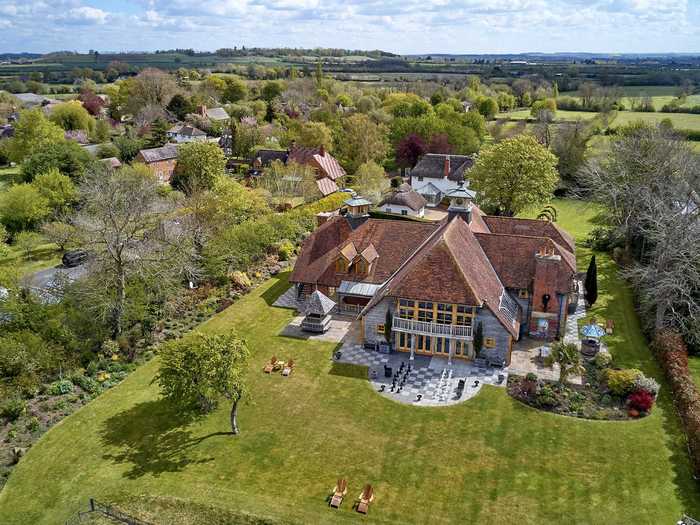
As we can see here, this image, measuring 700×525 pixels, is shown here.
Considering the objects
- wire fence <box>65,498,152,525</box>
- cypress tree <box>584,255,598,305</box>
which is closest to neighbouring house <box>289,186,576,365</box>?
cypress tree <box>584,255,598,305</box>

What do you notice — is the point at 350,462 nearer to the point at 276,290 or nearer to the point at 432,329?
the point at 432,329

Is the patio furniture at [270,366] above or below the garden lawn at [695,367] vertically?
below

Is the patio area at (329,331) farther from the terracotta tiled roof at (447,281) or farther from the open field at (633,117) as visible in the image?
the open field at (633,117)

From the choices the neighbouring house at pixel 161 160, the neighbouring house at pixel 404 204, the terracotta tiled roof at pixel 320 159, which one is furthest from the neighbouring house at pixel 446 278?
the neighbouring house at pixel 161 160

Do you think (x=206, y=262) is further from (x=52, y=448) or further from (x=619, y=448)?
(x=619, y=448)

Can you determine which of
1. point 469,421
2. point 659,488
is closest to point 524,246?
point 469,421

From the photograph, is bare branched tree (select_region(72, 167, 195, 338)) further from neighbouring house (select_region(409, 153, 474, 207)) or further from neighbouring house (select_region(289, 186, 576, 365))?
neighbouring house (select_region(409, 153, 474, 207))
